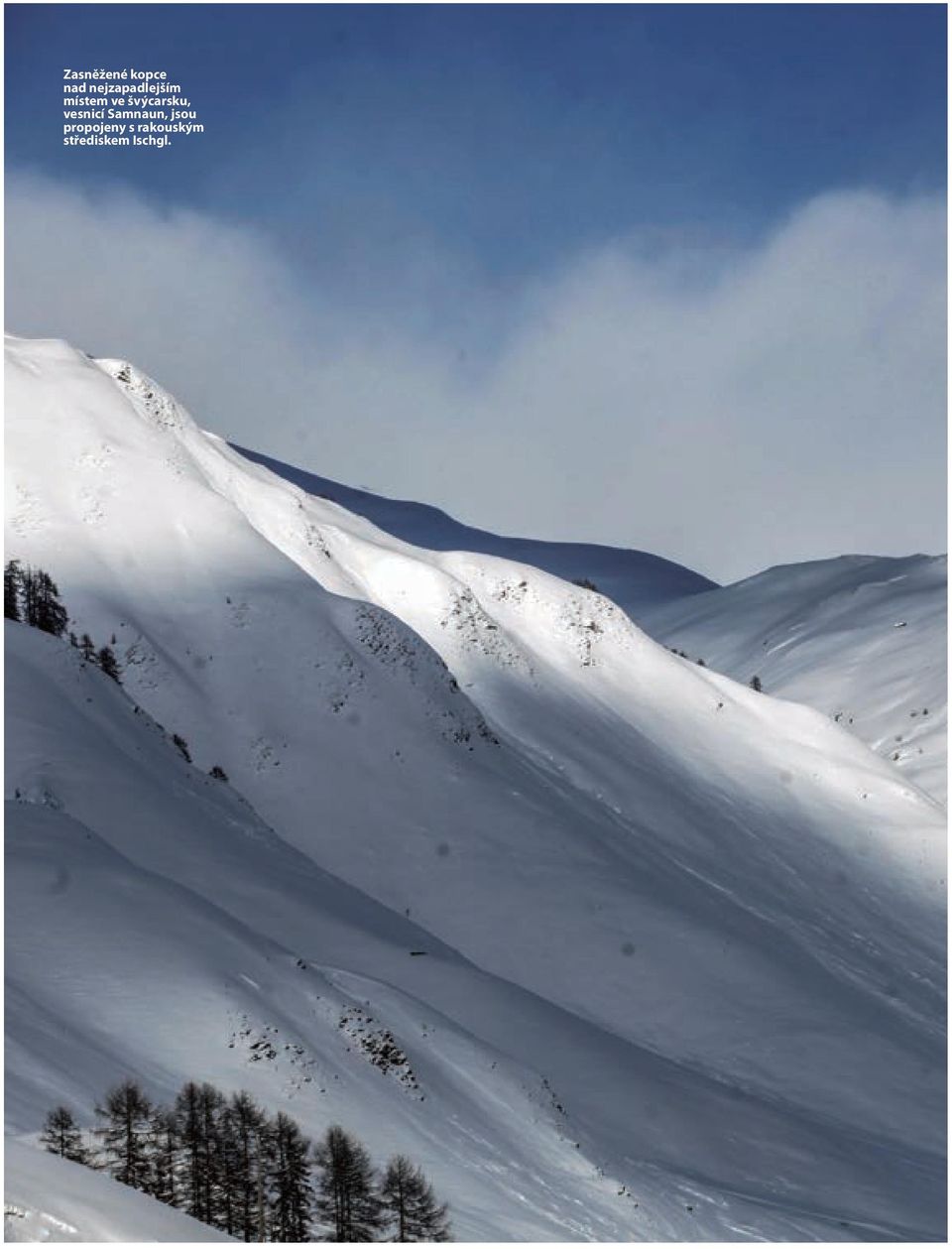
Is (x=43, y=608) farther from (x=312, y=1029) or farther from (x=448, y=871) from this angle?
(x=312, y=1029)

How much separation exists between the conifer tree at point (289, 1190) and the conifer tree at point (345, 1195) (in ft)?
1.22

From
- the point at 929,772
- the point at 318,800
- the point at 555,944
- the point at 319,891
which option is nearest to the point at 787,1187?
the point at 319,891

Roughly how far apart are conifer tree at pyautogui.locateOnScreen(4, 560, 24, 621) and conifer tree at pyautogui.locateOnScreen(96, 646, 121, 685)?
3.95 metres

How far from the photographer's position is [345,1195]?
3055cm

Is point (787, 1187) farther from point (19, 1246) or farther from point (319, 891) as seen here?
point (19, 1246)

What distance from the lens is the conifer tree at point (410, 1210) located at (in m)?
31.0

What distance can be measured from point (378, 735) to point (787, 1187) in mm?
39458

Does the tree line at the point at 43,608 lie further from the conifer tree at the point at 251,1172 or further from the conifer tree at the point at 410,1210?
the conifer tree at the point at 251,1172

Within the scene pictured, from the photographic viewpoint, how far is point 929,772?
17675cm

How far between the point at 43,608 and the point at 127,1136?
184ft

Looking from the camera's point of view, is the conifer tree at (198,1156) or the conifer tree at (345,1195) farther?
the conifer tree at (345,1195)

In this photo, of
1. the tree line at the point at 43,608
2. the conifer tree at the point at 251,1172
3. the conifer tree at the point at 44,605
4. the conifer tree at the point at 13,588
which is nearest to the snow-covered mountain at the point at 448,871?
the tree line at the point at 43,608

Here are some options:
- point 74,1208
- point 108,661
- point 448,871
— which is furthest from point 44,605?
point 74,1208

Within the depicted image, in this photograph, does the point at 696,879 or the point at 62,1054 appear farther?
the point at 696,879
